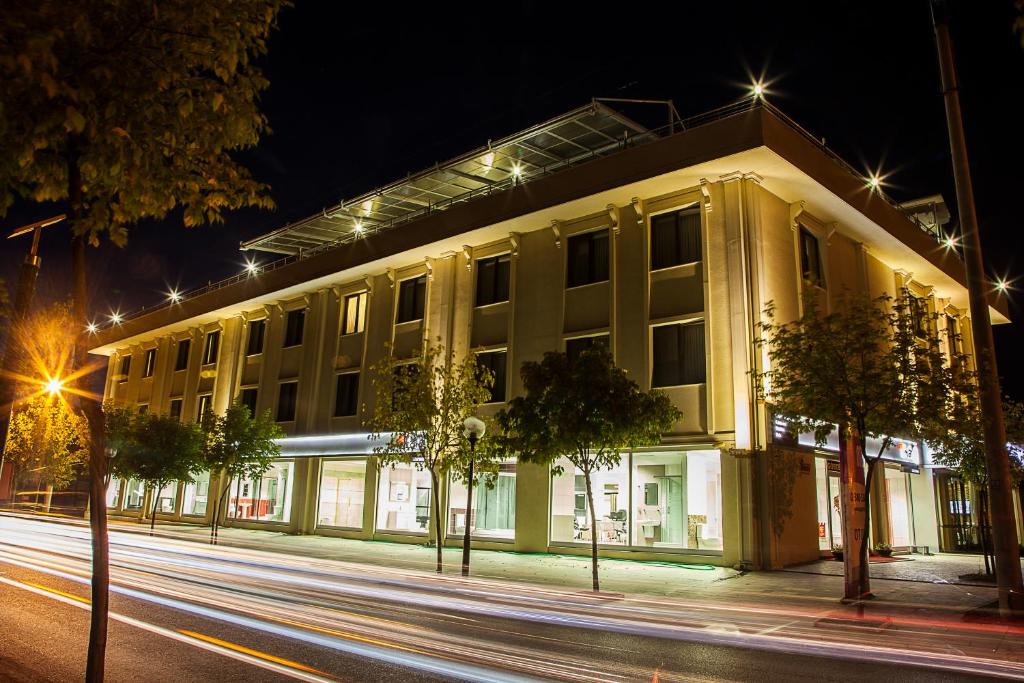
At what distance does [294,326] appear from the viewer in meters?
36.4

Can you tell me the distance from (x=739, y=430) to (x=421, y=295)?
15.2m

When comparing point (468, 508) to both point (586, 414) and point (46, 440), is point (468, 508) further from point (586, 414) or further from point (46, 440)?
point (46, 440)

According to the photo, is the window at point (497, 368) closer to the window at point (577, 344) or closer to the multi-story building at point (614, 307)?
the multi-story building at point (614, 307)

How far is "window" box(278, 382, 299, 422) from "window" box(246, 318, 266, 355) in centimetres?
348

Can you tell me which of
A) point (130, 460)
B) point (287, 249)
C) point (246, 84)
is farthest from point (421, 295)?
point (246, 84)

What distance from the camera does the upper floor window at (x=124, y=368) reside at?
1953 inches

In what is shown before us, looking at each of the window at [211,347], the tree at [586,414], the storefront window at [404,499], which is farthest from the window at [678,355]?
the window at [211,347]

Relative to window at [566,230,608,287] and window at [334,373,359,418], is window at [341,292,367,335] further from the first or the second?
window at [566,230,608,287]

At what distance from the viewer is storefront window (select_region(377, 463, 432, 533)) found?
28.4 m

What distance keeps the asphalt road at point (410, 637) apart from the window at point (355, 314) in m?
17.6

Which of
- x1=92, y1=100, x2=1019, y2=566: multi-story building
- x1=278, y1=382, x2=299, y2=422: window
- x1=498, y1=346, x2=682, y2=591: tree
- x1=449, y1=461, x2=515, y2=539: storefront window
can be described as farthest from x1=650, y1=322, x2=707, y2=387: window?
x1=278, y1=382, x2=299, y2=422: window

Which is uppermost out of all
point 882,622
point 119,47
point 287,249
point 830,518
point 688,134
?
point 287,249

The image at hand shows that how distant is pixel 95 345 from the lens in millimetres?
50656

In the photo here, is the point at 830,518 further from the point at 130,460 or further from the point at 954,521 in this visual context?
the point at 130,460
